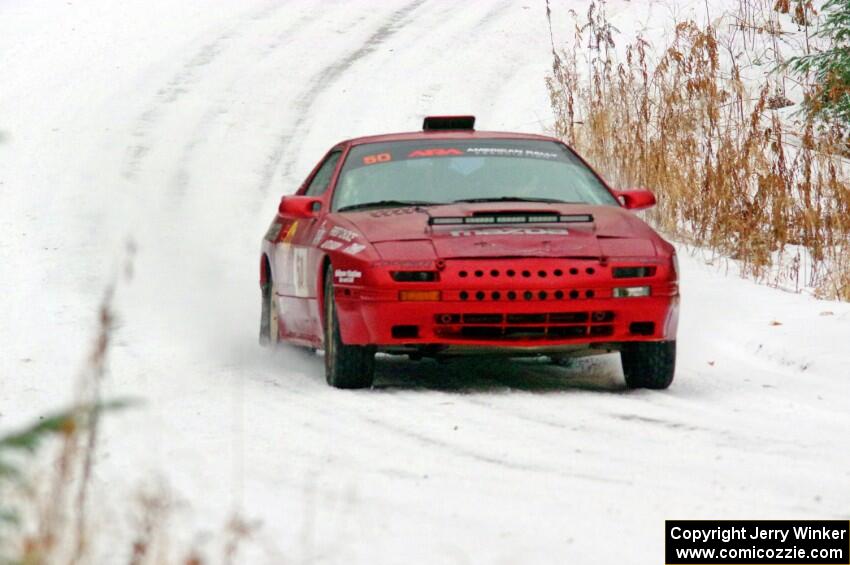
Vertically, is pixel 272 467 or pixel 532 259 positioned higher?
pixel 532 259

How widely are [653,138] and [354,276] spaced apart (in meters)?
7.71

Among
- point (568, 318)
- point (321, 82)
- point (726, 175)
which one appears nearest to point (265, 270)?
point (568, 318)

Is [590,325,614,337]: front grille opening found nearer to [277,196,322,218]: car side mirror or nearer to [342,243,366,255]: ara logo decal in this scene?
[342,243,366,255]: ara logo decal

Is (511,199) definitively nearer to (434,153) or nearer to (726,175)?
(434,153)

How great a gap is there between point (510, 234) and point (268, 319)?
2799 millimetres

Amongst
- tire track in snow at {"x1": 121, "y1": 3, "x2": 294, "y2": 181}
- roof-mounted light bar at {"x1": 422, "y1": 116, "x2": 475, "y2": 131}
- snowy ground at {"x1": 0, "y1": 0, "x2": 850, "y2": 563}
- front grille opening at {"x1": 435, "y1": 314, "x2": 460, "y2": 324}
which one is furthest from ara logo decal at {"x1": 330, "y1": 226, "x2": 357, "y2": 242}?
tire track in snow at {"x1": 121, "y1": 3, "x2": 294, "y2": 181}

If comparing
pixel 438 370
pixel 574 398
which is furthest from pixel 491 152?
pixel 574 398

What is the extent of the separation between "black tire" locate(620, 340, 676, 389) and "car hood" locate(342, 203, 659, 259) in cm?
50

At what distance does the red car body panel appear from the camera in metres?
8.52

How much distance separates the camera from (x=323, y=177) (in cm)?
1083

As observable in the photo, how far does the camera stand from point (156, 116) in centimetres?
2195

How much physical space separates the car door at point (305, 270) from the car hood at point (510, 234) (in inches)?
16.0

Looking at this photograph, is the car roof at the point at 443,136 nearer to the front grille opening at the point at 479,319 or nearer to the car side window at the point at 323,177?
the car side window at the point at 323,177

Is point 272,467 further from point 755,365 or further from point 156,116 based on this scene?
point 156,116
